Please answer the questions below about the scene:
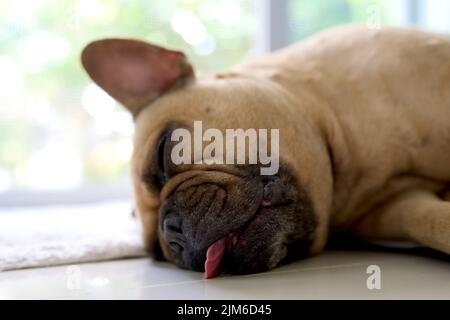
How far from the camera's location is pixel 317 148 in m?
1.39

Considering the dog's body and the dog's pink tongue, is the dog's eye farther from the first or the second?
the dog's pink tongue

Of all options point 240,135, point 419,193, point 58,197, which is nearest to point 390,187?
point 419,193

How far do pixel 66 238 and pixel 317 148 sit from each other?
669 mm

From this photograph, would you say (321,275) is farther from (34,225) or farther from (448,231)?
(34,225)

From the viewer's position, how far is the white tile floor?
1.07 meters

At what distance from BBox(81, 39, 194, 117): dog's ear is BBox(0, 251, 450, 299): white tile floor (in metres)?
0.43

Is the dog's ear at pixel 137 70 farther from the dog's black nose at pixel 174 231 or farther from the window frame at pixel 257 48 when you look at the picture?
the window frame at pixel 257 48

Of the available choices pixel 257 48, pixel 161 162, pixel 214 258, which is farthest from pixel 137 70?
pixel 257 48

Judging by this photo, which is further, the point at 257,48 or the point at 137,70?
the point at 257,48

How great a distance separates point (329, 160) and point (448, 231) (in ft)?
1.03

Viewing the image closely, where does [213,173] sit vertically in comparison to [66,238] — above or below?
above

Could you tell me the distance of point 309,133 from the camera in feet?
4.59

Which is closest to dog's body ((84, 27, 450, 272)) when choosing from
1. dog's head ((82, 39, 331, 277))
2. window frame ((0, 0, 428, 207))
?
dog's head ((82, 39, 331, 277))

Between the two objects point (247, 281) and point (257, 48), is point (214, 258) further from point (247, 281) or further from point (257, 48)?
point (257, 48)
